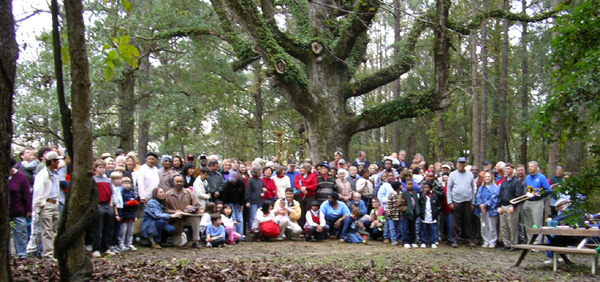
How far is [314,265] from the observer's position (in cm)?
823

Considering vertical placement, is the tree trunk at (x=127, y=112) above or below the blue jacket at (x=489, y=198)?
above

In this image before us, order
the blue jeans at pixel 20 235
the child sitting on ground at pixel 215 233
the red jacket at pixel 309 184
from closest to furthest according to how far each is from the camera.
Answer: the blue jeans at pixel 20 235, the child sitting on ground at pixel 215 233, the red jacket at pixel 309 184

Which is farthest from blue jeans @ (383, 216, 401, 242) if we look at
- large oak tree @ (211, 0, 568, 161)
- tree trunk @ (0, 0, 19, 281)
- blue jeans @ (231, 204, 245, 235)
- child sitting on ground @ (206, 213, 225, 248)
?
tree trunk @ (0, 0, 19, 281)

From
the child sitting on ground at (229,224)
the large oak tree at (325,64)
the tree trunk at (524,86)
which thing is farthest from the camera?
the tree trunk at (524,86)

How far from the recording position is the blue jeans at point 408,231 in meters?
12.8

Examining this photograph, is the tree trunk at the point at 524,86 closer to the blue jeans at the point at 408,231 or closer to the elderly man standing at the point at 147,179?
the blue jeans at the point at 408,231

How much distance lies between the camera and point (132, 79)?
23.8 meters

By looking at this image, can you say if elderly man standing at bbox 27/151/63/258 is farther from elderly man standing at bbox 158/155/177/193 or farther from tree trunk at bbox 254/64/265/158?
tree trunk at bbox 254/64/265/158

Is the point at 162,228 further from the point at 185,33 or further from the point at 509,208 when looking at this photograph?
the point at 185,33

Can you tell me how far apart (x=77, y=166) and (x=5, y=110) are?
28.7 inches

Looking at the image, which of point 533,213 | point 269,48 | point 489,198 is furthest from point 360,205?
point 269,48

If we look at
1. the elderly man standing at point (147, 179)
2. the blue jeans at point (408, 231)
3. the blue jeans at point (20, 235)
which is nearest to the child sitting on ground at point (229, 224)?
the elderly man standing at point (147, 179)

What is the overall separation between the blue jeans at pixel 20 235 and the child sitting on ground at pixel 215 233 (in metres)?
3.83

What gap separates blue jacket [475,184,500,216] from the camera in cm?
Answer: 1298
